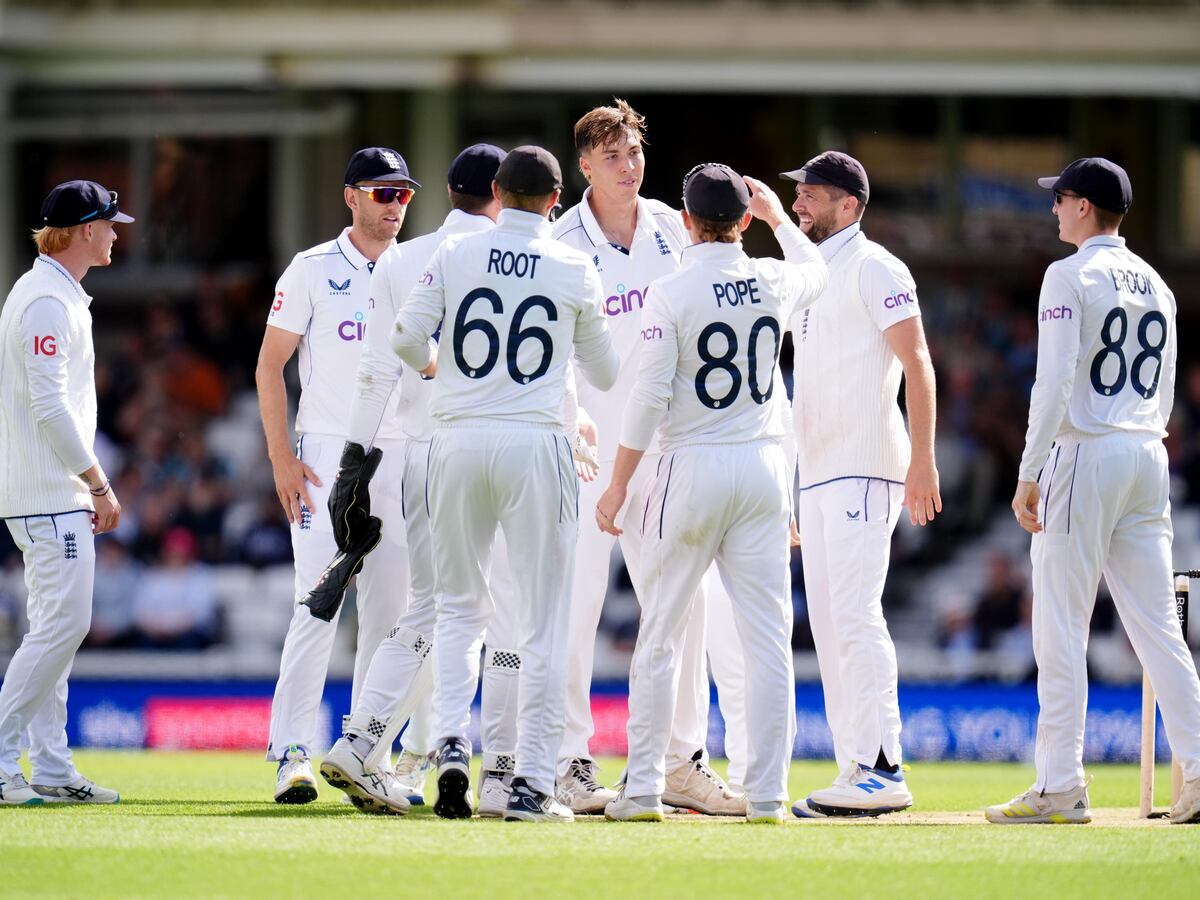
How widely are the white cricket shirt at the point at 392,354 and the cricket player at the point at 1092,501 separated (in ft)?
7.65

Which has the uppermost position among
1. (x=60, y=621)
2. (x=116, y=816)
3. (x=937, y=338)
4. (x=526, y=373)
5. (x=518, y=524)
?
(x=937, y=338)

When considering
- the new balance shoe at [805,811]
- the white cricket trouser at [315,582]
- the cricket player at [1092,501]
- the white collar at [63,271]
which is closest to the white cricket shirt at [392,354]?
the white cricket trouser at [315,582]

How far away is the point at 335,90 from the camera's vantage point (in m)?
19.8

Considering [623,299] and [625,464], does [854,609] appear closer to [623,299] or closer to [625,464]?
[625,464]

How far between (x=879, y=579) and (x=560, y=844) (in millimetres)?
2021

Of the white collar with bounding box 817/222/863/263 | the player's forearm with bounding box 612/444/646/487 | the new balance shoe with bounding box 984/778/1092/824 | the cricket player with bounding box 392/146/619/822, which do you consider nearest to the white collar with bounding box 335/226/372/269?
the cricket player with bounding box 392/146/619/822

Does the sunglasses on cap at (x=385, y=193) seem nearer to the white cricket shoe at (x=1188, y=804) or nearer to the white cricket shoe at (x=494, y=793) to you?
the white cricket shoe at (x=494, y=793)

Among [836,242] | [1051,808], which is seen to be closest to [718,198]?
[836,242]

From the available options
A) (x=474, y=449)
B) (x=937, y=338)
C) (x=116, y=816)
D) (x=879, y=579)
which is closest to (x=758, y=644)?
(x=879, y=579)

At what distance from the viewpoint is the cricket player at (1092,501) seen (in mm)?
6988

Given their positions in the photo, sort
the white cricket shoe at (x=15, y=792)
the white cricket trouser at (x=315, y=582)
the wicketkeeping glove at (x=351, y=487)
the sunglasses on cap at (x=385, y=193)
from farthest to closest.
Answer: the sunglasses on cap at (x=385, y=193) < the white cricket trouser at (x=315, y=582) < the white cricket shoe at (x=15, y=792) < the wicketkeeping glove at (x=351, y=487)

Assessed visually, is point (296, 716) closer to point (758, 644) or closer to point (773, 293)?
point (758, 644)

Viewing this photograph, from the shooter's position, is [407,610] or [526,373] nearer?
[526,373]

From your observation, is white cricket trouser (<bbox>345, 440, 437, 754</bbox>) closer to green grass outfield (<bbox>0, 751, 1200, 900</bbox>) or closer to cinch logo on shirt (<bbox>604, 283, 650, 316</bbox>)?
green grass outfield (<bbox>0, 751, 1200, 900</bbox>)
